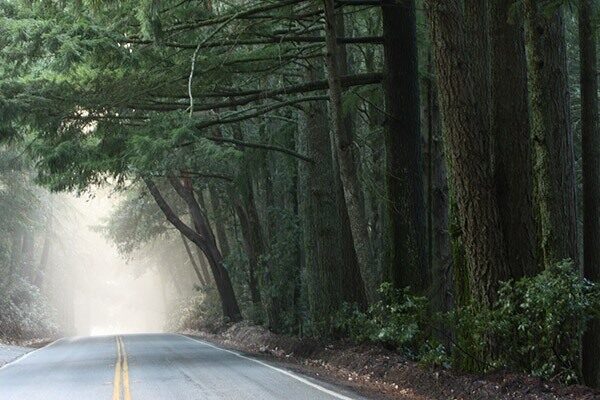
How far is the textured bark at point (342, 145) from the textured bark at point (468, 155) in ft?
9.16

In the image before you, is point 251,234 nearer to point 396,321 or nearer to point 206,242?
point 206,242

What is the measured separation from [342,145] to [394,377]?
13.7 ft

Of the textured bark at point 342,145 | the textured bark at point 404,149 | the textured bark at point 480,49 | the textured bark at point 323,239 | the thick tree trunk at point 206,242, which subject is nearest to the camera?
the textured bark at point 480,49

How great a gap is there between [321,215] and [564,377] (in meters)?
9.41

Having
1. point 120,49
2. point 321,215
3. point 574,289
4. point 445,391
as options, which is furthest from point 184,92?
point 574,289

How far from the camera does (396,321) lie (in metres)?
12.6

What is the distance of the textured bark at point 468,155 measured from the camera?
1078 cm

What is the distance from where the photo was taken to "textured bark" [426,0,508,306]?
10781 millimetres

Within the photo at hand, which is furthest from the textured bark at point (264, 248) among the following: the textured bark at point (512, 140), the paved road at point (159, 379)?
the textured bark at point (512, 140)

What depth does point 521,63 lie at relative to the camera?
11.5 metres

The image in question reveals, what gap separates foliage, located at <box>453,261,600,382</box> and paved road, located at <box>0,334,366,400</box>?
1.92 metres

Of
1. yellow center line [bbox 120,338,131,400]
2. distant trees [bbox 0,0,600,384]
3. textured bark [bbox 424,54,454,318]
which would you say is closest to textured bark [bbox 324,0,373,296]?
distant trees [bbox 0,0,600,384]

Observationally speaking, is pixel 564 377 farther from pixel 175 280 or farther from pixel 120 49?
pixel 175 280

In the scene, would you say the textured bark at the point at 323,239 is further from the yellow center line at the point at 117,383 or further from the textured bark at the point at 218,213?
the textured bark at the point at 218,213
